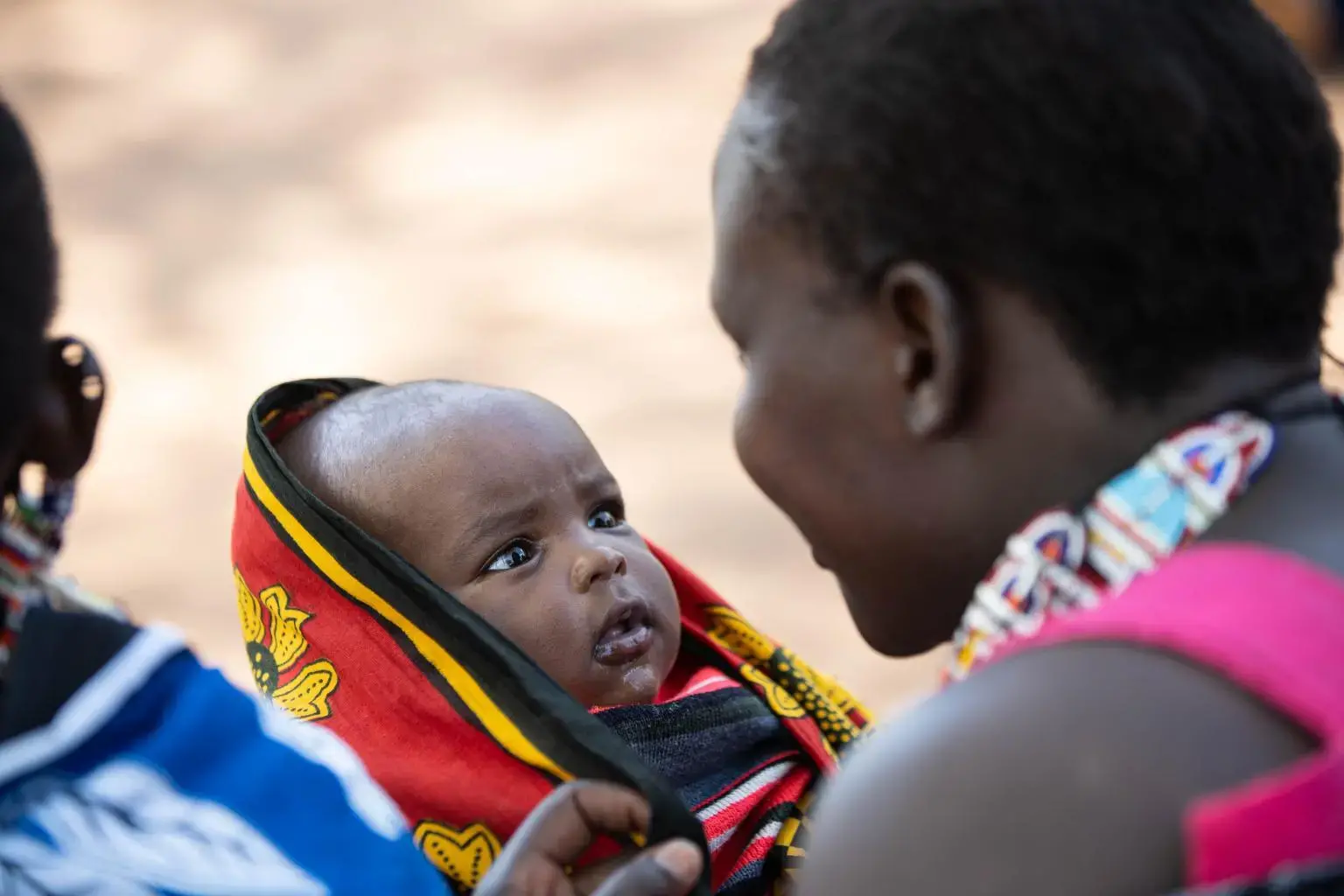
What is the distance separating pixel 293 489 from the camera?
2.37 metres

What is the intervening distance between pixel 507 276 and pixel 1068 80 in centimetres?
752

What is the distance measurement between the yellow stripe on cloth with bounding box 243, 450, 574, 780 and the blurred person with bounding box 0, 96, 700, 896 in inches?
14.8

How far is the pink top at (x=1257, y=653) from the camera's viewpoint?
1128 mm

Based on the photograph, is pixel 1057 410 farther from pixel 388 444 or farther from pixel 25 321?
pixel 388 444

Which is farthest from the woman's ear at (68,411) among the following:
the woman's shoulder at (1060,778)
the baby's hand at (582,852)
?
the woman's shoulder at (1060,778)

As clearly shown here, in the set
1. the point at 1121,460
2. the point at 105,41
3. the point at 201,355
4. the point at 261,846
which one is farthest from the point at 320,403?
the point at 105,41

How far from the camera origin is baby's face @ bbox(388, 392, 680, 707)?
2.40 meters

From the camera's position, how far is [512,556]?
2.49m

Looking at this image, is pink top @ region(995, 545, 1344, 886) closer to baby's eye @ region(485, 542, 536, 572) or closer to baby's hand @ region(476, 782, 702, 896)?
baby's hand @ region(476, 782, 702, 896)

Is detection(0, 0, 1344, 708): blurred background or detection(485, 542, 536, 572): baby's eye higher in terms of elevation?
detection(485, 542, 536, 572): baby's eye

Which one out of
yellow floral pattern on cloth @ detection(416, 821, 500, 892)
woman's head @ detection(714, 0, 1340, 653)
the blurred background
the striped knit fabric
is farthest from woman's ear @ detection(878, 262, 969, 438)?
the blurred background

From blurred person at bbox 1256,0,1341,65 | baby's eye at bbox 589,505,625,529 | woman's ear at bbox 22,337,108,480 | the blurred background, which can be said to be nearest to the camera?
woman's ear at bbox 22,337,108,480

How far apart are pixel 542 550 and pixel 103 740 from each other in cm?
105

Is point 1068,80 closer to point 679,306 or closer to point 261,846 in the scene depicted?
point 261,846
